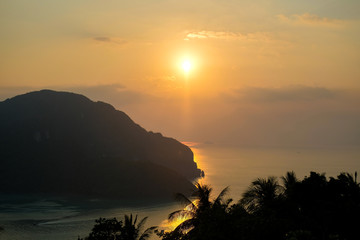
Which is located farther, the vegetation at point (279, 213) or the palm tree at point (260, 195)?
the palm tree at point (260, 195)

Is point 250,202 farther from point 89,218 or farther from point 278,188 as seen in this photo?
point 89,218

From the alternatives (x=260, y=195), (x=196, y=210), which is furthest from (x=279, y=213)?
(x=196, y=210)

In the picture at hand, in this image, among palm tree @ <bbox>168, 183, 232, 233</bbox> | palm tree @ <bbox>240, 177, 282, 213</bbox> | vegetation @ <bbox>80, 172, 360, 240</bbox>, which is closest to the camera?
vegetation @ <bbox>80, 172, 360, 240</bbox>

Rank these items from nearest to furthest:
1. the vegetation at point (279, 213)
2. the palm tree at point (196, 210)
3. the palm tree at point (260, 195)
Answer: the vegetation at point (279, 213), the palm tree at point (196, 210), the palm tree at point (260, 195)

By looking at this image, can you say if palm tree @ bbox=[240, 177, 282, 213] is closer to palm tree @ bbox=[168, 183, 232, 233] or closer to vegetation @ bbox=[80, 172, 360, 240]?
vegetation @ bbox=[80, 172, 360, 240]

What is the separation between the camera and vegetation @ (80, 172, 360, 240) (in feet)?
91.9

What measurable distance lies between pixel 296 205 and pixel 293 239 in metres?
16.0

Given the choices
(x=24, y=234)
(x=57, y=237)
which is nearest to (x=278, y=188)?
(x=57, y=237)

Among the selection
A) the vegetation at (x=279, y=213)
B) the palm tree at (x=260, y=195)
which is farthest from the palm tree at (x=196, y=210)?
the palm tree at (x=260, y=195)

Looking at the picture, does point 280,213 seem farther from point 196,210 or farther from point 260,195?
point 196,210

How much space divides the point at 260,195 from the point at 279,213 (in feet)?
8.82

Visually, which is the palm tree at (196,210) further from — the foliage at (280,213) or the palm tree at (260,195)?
the palm tree at (260,195)

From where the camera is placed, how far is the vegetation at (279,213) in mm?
28016

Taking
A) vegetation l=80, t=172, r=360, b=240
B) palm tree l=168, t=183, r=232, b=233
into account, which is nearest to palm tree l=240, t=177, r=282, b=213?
vegetation l=80, t=172, r=360, b=240
